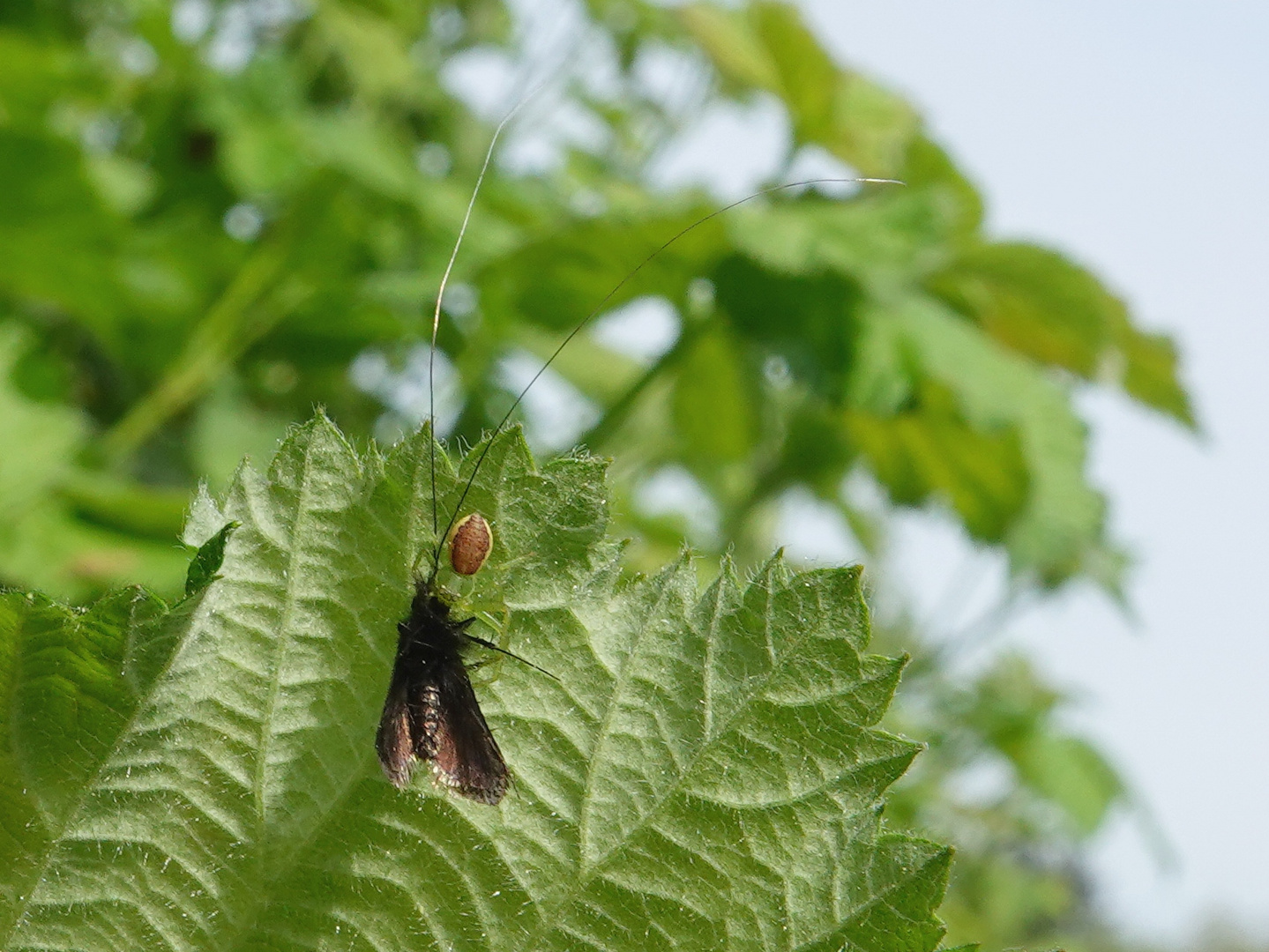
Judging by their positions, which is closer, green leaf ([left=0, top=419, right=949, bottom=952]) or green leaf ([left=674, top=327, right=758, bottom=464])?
green leaf ([left=0, top=419, right=949, bottom=952])

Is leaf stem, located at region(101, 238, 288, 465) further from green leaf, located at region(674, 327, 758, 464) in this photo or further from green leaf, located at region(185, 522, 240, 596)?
green leaf, located at region(185, 522, 240, 596)

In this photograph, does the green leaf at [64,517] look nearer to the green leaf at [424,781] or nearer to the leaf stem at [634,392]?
the leaf stem at [634,392]

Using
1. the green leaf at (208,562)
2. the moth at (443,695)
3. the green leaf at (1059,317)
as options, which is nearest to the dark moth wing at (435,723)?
the moth at (443,695)

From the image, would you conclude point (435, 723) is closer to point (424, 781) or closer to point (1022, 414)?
point (424, 781)

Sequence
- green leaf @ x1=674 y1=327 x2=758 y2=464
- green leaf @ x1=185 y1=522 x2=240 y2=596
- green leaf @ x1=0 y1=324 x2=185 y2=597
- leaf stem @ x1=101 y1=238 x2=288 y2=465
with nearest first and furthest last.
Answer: green leaf @ x1=185 y1=522 x2=240 y2=596, green leaf @ x1=0 y1=324 x2=185 y2=597, green leaf @ x1=674 y1=327 x2=758 y2=464, leaf stem @ x1=101 y1=238 x2=288 y2=465

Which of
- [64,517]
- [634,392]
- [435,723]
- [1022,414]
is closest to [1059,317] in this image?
[1022,414]

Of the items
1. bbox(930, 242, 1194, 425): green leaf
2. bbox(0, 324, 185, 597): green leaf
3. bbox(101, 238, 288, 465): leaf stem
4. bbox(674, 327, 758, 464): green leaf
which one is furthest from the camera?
bbox(101, 238, 288, 465): leaf stem

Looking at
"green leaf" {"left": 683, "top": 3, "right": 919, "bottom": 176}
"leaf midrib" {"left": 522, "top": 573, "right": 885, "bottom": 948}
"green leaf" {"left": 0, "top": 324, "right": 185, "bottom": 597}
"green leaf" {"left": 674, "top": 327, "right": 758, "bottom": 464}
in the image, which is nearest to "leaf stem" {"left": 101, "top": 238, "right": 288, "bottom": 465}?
"green leaf" {"left": 0, "top": 324, "right": 185, "bottom": 597}

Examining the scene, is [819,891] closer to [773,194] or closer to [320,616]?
[320,616]
